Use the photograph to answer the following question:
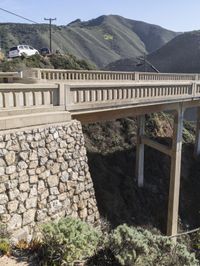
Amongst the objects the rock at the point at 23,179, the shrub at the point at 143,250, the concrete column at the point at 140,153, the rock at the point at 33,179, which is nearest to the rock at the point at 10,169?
the rock at the point at 23,179

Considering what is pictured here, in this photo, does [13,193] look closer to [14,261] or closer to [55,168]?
[55,168]

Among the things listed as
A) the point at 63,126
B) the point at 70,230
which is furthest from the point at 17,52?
the point at 70,230

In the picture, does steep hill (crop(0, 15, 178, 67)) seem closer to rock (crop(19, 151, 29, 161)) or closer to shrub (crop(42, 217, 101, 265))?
rock (crop(19, 151, 29, 161))

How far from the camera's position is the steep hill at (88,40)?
113 m

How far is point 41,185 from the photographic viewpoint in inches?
274

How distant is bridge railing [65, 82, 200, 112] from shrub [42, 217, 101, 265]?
3.31 metres

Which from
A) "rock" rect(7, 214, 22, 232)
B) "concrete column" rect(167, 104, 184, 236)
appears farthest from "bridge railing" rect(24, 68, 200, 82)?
"rock" rect(7, 214, 22, 232)

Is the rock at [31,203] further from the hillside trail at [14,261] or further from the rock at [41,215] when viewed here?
the hillside trail at [14,261]

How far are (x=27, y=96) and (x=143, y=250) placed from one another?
168 inches

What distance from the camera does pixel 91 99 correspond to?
884 cm

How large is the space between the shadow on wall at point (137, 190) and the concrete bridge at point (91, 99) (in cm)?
254

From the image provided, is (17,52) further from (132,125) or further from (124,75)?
(124,75)

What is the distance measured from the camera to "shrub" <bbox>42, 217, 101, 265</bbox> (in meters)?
5.63

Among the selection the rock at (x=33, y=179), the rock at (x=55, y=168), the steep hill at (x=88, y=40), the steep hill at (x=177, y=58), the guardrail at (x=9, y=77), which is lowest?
the rock at (x=33, y=179)
